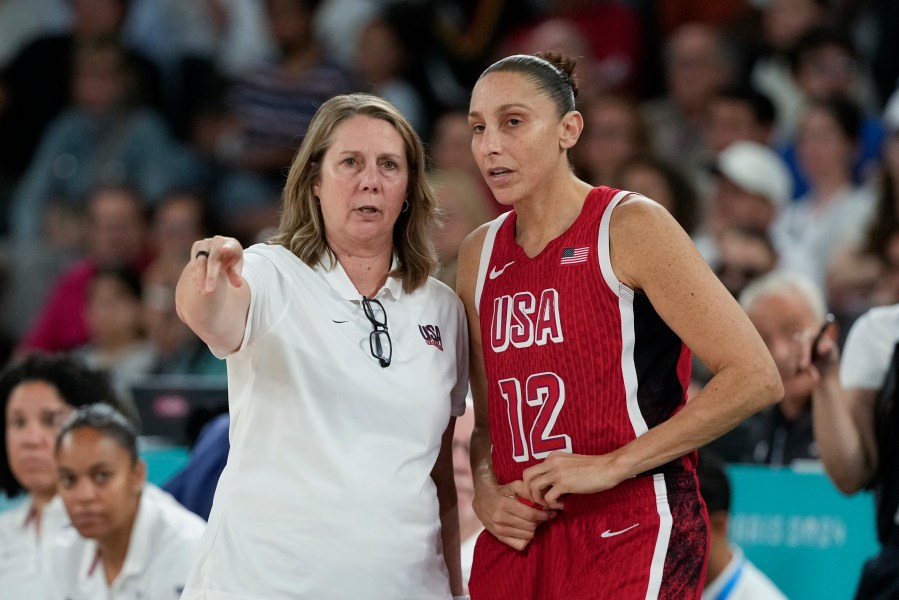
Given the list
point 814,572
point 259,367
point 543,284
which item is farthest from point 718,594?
point 259,367

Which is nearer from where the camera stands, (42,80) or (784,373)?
(784,373)

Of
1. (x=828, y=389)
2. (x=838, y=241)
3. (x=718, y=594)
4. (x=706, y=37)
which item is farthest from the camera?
(x=706, y=37)

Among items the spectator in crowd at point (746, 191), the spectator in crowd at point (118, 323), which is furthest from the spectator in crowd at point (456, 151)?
the spectator in crowd at point (118, 323)

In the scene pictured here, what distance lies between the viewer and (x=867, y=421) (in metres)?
4.81

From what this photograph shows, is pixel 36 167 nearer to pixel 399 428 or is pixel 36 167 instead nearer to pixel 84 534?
pixel 84 534

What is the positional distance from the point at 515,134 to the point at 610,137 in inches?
191

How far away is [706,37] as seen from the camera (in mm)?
9047

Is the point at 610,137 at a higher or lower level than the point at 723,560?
higher

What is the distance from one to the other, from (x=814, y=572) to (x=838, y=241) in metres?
2.88

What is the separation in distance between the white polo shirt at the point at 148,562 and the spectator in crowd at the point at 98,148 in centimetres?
520

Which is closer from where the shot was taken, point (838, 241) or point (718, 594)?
point (718, 594)

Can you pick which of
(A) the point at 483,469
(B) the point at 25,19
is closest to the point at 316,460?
(A) the point at 483,469

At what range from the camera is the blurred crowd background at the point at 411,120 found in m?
7.90

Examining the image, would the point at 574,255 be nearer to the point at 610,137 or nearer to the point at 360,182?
the point at 360,182
